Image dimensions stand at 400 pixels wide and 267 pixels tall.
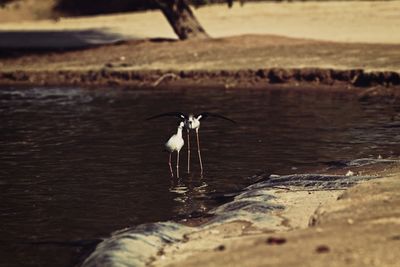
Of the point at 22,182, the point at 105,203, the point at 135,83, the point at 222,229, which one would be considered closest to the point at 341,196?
the point at 222,229

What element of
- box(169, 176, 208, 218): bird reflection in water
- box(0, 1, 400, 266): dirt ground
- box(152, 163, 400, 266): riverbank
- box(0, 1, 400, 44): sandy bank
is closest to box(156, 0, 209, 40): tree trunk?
box(0, 1, 400, 266): dirt ground

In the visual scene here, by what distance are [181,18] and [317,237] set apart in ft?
83.6

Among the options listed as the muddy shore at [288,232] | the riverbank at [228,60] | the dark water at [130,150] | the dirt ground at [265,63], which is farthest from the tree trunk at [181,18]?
the muddy shore at [288,232]

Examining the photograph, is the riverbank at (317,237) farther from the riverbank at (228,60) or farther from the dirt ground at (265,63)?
the riverbank at (228,60)

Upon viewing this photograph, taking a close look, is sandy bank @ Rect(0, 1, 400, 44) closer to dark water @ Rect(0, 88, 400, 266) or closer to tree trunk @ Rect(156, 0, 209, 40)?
tree trunk @ Rect(156, 0, 209, 40)

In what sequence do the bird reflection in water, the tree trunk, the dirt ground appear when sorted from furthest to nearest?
the tree trunk < the bird reflection in water < the dirt ground

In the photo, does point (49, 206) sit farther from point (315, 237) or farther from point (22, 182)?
point (315, 237)

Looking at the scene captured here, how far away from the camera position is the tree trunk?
115 feet

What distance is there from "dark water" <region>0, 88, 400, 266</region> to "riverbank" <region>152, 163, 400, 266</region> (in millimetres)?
1882

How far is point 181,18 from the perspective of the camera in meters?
35.1

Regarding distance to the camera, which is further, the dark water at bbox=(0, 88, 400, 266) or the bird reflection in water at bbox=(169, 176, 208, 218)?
the bird reflection in water at bbox=(169, 176, 208, 218)

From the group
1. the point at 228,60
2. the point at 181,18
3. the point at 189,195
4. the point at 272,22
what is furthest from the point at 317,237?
the point at 272,22

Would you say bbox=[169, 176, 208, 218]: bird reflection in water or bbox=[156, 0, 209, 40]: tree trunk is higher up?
bbox=[156, 0, 209, 40]: tree trunk

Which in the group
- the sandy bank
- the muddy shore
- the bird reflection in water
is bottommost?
the sandy bank
